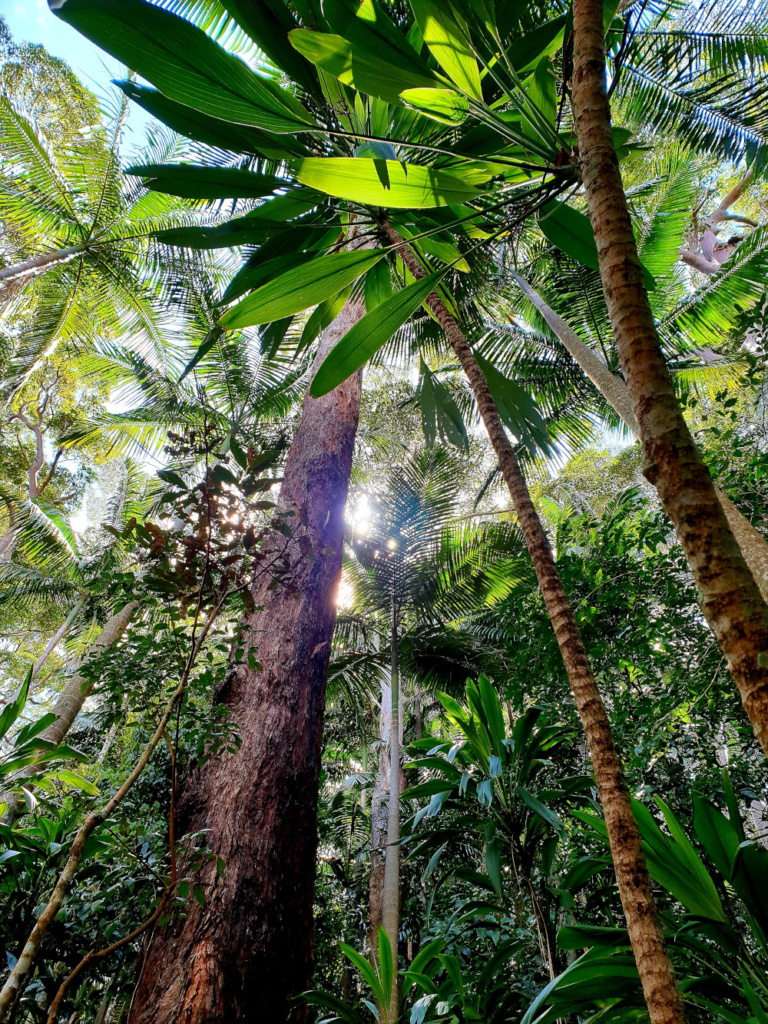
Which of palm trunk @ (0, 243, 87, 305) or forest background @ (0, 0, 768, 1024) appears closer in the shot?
forest background @ (0, 0, 768, 1024)

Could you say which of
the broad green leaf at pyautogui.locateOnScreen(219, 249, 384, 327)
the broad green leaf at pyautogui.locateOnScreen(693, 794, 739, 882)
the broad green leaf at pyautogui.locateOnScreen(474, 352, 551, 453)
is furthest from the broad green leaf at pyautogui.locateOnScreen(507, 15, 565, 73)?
the broad green leaf at pyautogui.locateOnScreen(693, 794, 739, 882)

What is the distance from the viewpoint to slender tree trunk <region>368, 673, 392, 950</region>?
4627mm

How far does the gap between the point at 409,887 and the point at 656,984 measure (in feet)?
19.0

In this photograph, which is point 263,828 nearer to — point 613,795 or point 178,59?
point 613,795

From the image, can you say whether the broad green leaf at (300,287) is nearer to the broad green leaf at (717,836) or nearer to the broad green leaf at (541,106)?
the broad green leaf at (541,106)

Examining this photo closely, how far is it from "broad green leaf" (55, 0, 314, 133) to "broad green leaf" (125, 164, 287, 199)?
324 millimetres

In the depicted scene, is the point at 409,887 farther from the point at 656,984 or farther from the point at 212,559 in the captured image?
the point at 656,984

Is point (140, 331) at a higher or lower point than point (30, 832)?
higher

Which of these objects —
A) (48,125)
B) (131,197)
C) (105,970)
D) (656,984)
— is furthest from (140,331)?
(656,984)

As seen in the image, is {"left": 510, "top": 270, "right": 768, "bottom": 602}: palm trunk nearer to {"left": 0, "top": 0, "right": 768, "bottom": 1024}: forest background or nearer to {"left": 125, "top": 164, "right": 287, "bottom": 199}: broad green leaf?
{"left": 0, "top": 0, "right": 768, "bottom": 1024}: forest background

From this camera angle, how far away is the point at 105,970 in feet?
7.23

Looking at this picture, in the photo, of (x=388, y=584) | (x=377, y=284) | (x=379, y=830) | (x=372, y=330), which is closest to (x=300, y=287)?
(x=372, y=330)

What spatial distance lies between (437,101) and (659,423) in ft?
3.04

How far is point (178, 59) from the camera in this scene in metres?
1.06
